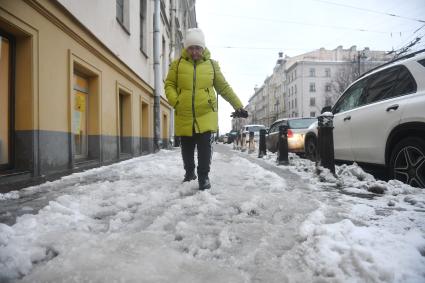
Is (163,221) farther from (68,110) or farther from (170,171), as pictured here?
(68,110)

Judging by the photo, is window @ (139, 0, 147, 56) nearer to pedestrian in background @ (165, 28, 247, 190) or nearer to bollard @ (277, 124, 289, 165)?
bollard @ (277, 124, 289, 165)

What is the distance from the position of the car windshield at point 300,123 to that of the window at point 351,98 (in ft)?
17.5

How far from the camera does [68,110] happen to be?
17.3 ft

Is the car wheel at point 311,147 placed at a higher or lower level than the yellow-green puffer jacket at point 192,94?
lower

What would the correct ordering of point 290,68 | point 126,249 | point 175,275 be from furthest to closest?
point 290,68 → point 126,249 → point 175,275

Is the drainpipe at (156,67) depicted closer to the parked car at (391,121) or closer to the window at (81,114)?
the window at (81,114)

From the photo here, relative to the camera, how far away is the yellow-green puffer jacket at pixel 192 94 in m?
3.85

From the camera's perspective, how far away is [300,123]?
38.3 feet

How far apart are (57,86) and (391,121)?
468 cm

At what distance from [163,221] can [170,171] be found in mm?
3225

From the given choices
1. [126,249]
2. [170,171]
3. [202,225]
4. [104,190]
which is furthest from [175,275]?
[170,171]

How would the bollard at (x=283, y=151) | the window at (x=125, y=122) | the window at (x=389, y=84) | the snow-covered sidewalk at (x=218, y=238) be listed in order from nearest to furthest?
the snow-covered sidewalk at (x=218, y=238) → the window at (x=389, y=84) → the bollard at (x=283, y=151) → the window at (x=125, y=122)

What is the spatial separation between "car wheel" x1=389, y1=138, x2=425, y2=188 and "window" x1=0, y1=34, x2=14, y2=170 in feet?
15.6

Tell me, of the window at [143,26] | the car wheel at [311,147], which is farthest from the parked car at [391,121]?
the window at [143,26]
